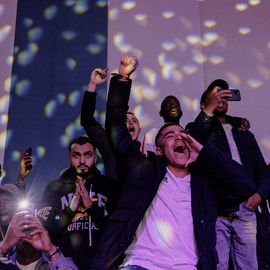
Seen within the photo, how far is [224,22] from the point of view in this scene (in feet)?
10.5

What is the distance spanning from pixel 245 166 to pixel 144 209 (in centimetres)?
81

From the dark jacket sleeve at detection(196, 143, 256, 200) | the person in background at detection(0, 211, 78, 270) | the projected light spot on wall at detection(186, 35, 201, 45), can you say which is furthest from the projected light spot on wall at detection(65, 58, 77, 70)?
the person in background at detection(0, 211, 78, 270)

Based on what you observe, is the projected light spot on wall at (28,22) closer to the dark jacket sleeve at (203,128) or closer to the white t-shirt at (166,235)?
the dark jacket sleeve at (203,128)

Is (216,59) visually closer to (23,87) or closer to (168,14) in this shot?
(168,14)

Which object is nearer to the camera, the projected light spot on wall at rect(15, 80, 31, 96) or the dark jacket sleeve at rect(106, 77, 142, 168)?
the dark jacket sleeve at rect(106, 77, 142, 168)

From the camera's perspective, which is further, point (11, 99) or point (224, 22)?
point (224, 22)

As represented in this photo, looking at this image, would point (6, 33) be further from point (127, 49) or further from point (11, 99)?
point (127, 49)

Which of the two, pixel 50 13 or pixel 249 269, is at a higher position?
pixel 50 13

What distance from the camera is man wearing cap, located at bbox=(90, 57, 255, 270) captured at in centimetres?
140

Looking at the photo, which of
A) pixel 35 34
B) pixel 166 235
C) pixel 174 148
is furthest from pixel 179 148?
pixel 35 34

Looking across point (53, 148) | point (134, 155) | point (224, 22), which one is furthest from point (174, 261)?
point (224, 22)

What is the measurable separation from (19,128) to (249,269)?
1652 mm

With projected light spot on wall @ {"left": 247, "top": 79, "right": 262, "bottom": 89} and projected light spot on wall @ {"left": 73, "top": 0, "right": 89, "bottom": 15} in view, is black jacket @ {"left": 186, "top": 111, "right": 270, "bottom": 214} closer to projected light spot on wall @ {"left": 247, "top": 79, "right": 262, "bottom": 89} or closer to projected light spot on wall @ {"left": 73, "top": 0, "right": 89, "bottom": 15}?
projected light spot on wall @ {"left": 247, "top": 79, "right": 262, "bottom": 89}

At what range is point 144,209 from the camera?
1468 millimetres
